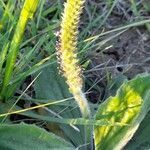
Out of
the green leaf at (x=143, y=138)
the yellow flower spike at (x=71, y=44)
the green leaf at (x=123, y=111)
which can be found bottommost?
the green leaf at (x=143, y=138)

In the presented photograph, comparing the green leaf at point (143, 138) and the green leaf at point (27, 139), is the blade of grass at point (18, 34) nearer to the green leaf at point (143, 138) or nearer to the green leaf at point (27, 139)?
the green leaf at point (27, 139)

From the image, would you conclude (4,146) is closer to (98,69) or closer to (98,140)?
(98,140)

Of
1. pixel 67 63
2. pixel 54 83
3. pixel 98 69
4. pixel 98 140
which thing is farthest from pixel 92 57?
pixel 67 63

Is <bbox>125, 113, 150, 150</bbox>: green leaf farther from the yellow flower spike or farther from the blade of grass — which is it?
the blade of grass

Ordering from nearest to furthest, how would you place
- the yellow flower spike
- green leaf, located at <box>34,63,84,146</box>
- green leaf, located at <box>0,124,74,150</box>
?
1. the yellow flower spike
2. green leaf, located at <box>0,124,74,150</box>
3. green leaf, located at <box>34,63,84,146</box>

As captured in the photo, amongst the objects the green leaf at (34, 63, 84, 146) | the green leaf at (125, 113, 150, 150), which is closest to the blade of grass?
the green leaf at (34, 63, 84, 146)

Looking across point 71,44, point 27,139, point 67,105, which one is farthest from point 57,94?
point 71,44

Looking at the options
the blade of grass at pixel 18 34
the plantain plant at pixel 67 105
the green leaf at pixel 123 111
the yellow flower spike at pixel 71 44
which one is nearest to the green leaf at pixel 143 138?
the plantain plant at pixel 67 105
